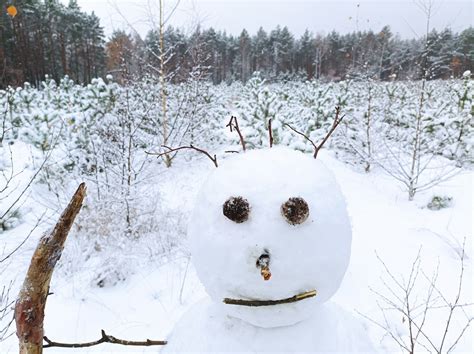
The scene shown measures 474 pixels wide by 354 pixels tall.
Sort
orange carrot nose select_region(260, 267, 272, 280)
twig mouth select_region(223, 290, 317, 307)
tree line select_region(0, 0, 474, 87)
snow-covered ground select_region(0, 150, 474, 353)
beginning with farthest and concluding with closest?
tree line select_region(0, 0, 474, 87), snow-covered ground select_region(0, 150, 474, 353), twig mouth select_region(223, 290, 317, 307), orange carrot nose select_region(260, 267, 272, 280)

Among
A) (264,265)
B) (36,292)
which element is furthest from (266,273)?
(36,292)

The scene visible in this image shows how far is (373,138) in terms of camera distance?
839cm

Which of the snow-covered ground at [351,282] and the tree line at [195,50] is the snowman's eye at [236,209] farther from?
the tree line at [195,50]

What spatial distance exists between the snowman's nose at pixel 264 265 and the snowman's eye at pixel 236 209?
0.53 feet

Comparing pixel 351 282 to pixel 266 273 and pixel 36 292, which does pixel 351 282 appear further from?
pixel 36 292

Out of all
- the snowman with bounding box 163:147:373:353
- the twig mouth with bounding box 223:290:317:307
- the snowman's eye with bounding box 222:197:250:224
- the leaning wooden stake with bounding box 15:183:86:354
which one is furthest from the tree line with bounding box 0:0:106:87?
the leaning wooden stake with bounding box 15:183:86:354

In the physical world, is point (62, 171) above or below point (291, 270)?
below

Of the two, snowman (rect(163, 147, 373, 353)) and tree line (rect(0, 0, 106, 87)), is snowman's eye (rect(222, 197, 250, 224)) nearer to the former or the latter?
snowman (rect(163, 147, 373, 353))

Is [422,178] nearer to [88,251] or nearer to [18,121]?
[88,251]

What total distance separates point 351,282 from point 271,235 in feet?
9.71

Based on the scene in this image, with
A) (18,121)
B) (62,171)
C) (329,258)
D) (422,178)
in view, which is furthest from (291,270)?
(18,121)

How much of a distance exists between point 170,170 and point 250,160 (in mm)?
6925

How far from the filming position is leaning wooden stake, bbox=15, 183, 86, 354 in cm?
51

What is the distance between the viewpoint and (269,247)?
1.24 metres
